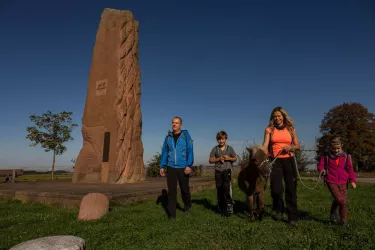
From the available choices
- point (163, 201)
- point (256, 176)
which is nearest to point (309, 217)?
point (256, 176)

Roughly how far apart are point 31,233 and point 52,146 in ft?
62.6

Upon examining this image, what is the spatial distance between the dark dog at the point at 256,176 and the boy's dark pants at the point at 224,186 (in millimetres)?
567

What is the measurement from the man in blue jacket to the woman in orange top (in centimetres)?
154

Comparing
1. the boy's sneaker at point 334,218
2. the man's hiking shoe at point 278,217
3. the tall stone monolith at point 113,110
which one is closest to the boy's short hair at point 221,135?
the man's hiking shoe at point 278,217

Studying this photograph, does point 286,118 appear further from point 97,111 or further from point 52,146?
point 52,146

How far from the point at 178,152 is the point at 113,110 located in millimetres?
6170

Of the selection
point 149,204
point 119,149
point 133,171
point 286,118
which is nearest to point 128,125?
point 119,149

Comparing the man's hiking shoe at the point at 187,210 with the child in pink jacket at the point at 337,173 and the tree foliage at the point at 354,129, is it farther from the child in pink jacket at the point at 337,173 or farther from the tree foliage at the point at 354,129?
the tree foliage at the point at 354,129

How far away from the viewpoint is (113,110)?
34.8ft

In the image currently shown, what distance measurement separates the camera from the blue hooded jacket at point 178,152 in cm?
524

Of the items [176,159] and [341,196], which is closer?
[341,196]

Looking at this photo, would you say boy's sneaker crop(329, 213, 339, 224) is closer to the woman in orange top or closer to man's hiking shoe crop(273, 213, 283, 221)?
the woman in orange top

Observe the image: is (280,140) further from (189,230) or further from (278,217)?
(189,230)

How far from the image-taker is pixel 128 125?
10.9m
